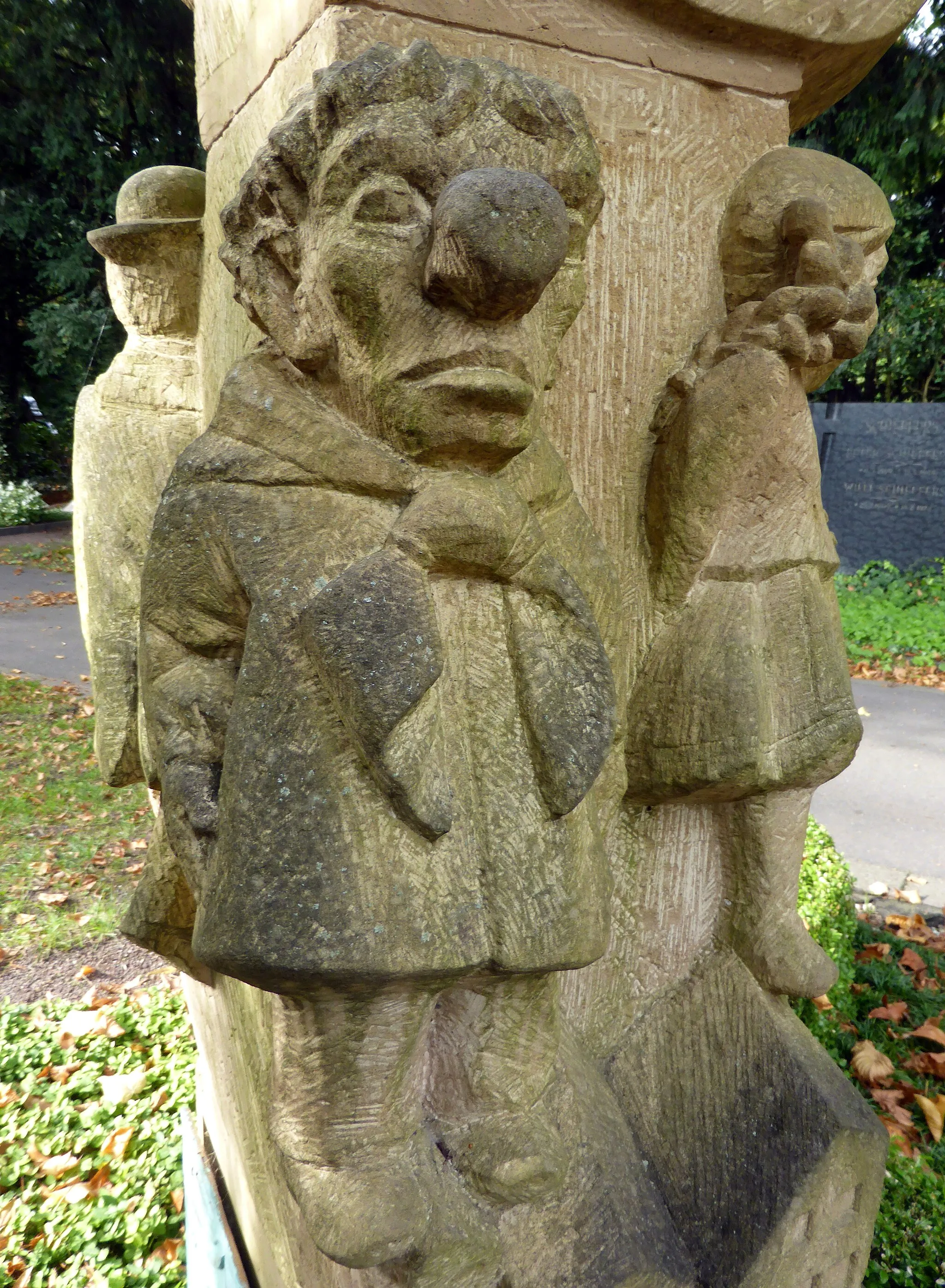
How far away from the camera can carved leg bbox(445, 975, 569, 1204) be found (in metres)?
1.38

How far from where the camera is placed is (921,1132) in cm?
331

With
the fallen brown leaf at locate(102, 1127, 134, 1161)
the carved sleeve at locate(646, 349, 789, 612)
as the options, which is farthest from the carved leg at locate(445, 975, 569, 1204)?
the fallen brown leaf at locate(102, 1127, 134, 1161)

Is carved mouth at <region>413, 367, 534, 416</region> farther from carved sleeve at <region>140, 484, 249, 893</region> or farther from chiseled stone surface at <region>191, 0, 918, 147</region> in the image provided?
chiseled stone surface at <region>191, 0, 918, 147</region>

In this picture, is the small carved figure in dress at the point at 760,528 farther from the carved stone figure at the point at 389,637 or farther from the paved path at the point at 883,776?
the paved path at the point at 883,776

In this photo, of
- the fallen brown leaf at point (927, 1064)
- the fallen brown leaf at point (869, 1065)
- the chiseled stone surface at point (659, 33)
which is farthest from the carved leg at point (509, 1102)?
the fallen brown leaf at point (927, 1064)

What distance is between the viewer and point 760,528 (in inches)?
66.1

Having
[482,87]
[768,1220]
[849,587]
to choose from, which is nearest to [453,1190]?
[768,1220]

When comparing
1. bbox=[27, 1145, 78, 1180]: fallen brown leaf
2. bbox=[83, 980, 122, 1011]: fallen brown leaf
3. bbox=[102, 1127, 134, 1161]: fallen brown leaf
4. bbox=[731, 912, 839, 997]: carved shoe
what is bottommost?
bbox=[83, 980, 122, 1011]: fallen brown leaf

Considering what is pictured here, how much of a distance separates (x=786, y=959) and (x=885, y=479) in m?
11.3

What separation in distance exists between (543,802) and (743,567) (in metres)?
0.62

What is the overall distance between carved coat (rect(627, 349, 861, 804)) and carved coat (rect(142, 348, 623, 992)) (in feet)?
1.02

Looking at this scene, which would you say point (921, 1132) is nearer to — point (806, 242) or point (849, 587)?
point (806, 242)

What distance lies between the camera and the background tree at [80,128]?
34.2 feet

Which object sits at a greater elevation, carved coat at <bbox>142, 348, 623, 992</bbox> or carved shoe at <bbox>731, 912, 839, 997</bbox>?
carved coat at <bbox>142, 348, 623, 992</bbox>
